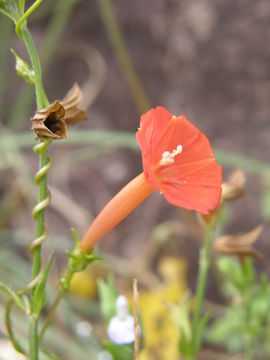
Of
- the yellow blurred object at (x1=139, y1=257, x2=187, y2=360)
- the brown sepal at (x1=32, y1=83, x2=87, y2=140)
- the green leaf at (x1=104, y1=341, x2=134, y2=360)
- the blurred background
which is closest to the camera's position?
the brown sepal at (x1=32, y1=83, x2=87, y2=140)

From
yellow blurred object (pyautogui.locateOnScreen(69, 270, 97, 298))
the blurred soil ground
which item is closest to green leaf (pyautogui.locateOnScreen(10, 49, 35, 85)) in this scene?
the blurred soil ground

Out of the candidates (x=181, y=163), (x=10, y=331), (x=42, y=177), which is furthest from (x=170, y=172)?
(x=10, y=331)

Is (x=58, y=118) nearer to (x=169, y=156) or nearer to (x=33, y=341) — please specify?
(x=169, y=156)

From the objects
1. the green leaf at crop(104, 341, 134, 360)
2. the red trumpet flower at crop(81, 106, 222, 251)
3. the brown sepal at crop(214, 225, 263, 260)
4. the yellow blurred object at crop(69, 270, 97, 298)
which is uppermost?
the yellow blurred object at crop(69, 270, 97, 298)

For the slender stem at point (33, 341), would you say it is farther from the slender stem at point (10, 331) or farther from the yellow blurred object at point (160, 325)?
the yellow blurred object at point (160, 325)

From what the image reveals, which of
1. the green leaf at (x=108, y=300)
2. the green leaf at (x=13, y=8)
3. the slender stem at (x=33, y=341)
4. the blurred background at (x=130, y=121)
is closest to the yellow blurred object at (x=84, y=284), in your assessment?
the blurred background at (x=130, y=121)

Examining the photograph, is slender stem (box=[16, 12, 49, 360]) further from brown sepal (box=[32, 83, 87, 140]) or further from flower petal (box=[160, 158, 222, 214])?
flower petal (box=[160, 158, 222, 214])

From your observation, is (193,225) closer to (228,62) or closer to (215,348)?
(215,348)
